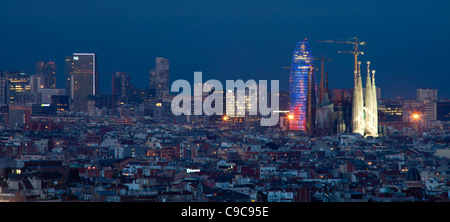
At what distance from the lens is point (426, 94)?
326 feet

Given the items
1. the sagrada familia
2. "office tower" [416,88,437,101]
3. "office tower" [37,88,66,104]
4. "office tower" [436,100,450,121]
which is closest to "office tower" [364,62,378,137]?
the sagrada familia

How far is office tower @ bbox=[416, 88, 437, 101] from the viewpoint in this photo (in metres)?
97.9

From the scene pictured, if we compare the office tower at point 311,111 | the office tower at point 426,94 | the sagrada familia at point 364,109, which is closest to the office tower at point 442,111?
the office tower at point 426,94

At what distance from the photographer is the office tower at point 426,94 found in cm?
9794

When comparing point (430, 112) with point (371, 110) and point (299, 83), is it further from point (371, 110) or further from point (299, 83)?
point (371, 110)

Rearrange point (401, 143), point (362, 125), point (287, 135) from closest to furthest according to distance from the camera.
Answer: point (401, 143) → point (362, 125) → point (287, 135)

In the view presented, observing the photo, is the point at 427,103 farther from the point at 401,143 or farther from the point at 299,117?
the point at 401,143

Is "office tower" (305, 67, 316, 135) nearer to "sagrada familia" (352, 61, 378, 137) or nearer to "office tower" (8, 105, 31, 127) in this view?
"sagrada familia" (352, 61, 378, 137)

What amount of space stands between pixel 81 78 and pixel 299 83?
27601mm

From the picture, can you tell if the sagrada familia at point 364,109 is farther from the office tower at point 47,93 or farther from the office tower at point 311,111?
the office tower at point 47,93
